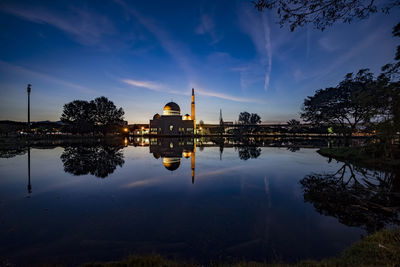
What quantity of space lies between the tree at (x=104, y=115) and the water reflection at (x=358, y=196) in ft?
267

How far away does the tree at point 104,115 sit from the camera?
77.9 meters

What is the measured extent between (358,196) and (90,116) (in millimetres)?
88720

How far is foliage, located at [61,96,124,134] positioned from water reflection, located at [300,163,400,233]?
79521mm

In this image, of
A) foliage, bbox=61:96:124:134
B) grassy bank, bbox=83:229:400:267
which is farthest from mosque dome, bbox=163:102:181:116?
grassy bank, bbox=83:229:400:267

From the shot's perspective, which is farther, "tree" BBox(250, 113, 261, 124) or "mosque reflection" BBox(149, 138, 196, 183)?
"tree" BBox(250, 113, 261, 124)

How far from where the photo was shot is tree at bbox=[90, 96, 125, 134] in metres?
77.9

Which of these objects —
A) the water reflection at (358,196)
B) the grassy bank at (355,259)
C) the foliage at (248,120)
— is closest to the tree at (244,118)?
the foliage at (248,120)

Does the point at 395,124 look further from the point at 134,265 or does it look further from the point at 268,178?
the point at 134,265

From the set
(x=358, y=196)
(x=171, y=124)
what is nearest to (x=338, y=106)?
(x=358, y=196)

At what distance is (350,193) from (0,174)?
2601 cm

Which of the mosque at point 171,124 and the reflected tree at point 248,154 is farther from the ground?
the mosque at point 171,124

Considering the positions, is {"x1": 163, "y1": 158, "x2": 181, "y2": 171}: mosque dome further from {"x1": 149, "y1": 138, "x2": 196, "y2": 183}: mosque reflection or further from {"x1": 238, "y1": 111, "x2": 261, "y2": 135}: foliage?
{"x1": 238, "y1": 111, "x2": 261, "y2": 135}: foliage

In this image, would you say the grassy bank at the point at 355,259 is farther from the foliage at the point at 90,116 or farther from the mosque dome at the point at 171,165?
the foliage at the point at 90,116

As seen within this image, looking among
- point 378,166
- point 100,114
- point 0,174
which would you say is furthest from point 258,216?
point 100,114
